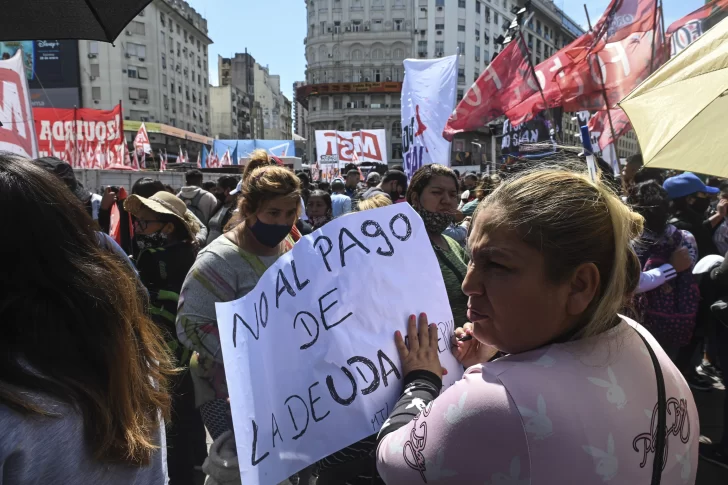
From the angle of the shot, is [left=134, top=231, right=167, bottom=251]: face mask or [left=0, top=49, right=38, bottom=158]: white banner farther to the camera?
[left=0, top=49, right=38, bottom=158]: white banner

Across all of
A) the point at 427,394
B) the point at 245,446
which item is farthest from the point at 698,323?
the point at 245,446

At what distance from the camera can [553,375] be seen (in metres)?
0.91

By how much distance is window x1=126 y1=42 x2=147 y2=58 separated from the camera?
54.7 m

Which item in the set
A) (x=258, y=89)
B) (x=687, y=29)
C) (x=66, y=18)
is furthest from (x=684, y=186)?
(x=258, y=89)

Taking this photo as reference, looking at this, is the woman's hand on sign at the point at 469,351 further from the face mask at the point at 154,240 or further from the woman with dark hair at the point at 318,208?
the woman with dark hair at the point at 318,208

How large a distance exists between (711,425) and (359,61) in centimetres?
7163

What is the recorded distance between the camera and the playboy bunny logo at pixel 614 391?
922 mm

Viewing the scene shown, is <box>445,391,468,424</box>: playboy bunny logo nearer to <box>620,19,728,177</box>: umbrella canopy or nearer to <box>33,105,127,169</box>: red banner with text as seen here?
<box>620,19,728,177</box>: umbrella canopy

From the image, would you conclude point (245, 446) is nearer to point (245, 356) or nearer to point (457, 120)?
point (245, 356)

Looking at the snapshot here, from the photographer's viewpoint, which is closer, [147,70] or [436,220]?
→ [436,220]

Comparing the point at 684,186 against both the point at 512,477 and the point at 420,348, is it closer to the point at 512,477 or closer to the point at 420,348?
the point at 420,348

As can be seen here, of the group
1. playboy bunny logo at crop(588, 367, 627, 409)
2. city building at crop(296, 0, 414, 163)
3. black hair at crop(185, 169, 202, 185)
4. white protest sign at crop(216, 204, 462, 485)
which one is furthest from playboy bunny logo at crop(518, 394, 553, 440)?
city building at crop(296, 0, 414, 163)

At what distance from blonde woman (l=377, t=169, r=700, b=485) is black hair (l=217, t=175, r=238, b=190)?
6.67m

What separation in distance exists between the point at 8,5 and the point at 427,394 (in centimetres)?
184
